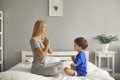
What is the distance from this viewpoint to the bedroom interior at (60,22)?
4.73 m

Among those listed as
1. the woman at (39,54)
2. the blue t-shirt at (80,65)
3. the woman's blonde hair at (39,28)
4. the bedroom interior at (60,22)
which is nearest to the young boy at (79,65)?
the blue t-shirt at (80,65)

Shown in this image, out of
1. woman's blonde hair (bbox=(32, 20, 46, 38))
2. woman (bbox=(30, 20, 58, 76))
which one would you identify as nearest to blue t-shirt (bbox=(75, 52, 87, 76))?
woman (bbox=(30, 20, 58, 76))

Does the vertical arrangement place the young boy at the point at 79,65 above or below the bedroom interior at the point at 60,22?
below

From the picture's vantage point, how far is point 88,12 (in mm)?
4766

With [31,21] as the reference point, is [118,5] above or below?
above

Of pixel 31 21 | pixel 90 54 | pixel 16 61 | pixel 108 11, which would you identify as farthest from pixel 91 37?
pixel 16 61

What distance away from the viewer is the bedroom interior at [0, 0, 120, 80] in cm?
473

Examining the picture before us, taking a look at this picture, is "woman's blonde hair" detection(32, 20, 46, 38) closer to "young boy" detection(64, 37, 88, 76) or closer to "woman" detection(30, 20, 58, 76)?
"woman" detection(30, 20, 58, 76)

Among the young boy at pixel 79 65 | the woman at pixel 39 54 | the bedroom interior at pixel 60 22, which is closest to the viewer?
the woman at pixel 39 54

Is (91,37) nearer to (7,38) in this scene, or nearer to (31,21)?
(31,21)

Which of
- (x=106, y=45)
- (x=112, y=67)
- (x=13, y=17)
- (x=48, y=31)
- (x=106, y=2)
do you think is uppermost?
(x=106, y=2)

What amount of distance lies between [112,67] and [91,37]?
773 mm

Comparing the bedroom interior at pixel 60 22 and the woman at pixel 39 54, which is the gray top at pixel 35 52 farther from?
the bedroom interior at pixel 60 22

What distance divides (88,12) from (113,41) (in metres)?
0.84
